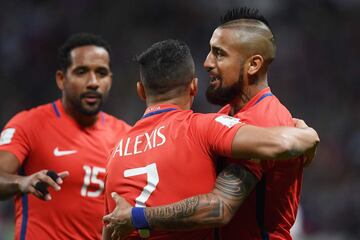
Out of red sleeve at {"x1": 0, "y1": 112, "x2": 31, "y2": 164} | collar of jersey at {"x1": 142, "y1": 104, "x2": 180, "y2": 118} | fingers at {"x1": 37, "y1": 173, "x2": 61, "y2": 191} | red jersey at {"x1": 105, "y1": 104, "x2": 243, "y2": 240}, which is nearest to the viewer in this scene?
red jersey at {"x1": 105, "y1": 104, "x2": 243, "y2": 240}

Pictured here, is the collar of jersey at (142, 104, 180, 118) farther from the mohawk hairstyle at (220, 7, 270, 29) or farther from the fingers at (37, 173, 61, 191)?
the fingers at (37, 173, 61, 191)

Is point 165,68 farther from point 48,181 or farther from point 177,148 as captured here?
point 48,181

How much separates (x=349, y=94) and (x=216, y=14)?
2.70 metres

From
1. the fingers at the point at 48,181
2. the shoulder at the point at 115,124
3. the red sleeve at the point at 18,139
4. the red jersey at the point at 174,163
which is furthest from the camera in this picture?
the shoulder at the point at 115,124

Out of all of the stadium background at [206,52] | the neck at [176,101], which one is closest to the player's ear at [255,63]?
the neck at [176,101]

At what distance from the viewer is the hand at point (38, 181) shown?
4559 millimetres

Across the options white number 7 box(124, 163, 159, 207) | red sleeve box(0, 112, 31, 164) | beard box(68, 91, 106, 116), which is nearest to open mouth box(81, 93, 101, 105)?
beard box(68, 91, 106, 116)

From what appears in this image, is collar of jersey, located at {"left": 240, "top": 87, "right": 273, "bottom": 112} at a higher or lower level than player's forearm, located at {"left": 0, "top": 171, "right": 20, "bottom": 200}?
higher

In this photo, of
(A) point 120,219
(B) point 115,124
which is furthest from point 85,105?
(A) point 120,219

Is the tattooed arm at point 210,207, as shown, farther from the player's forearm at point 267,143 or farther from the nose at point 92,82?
the nose at point 92,82

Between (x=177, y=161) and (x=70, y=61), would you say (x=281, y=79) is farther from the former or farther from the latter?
(x=177, y=161)

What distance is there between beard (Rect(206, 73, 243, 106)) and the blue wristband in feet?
Answer: 2.81

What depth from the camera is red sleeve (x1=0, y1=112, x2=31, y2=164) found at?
536 centimetres

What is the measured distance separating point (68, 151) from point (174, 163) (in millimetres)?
2003
